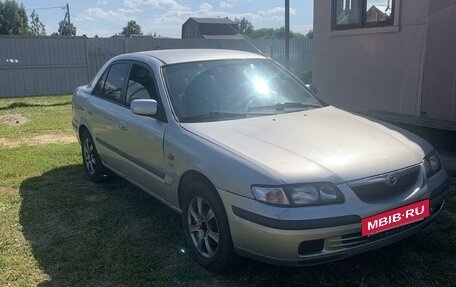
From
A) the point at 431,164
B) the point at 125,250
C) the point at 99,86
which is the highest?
the point at 99,86

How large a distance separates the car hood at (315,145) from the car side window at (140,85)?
2.47 feet

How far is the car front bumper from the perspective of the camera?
280 cm

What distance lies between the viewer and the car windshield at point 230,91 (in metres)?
3.92

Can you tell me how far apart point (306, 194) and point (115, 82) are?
3047mm

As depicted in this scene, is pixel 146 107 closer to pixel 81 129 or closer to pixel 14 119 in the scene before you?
pixel 81 129

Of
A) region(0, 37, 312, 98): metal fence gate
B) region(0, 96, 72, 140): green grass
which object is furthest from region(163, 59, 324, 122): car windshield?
region(0, 37, 312, 98): metal fence gate

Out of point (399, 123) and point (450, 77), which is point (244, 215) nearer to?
point (399, 123)

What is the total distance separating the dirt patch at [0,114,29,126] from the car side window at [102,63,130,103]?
664 centimetres

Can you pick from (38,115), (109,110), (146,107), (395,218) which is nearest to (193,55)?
(146,107)

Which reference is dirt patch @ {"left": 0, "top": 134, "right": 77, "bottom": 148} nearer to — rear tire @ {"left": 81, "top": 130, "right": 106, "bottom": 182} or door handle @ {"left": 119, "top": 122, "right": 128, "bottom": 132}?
rear tire @ {"left": 81, "top": 130, "right": 106, "bottom": 182}

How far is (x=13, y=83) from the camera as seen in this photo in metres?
17.4

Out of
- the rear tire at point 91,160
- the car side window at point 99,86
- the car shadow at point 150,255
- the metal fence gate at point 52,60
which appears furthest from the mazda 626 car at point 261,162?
the metal fence gate at point 52,60

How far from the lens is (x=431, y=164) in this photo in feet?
11.4

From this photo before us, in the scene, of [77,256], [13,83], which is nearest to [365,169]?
[77,256]
